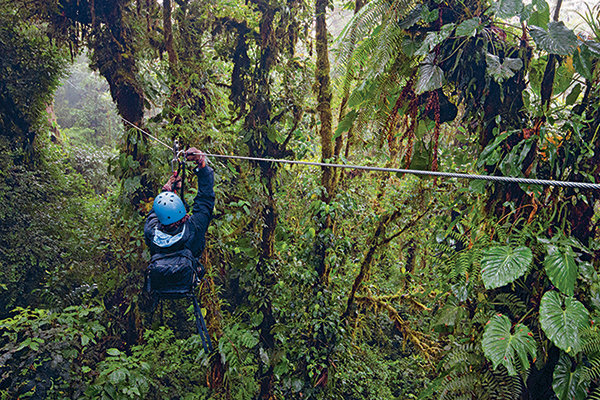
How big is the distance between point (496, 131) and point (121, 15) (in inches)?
150

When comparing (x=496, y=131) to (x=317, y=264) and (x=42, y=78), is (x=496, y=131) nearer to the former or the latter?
(x=317, y=264)

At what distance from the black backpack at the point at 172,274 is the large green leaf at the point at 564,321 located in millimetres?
1965

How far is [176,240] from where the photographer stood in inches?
88.4

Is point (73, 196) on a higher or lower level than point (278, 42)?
lower

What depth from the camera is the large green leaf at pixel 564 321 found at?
166cm

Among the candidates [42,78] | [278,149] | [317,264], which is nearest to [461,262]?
[317,264]

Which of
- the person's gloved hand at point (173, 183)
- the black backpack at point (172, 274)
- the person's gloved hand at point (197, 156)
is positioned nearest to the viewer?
the black backpack at point (172, 274)

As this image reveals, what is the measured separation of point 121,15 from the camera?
376 cm

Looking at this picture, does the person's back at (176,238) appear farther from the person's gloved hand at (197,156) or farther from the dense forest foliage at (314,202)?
the dense forest foliage at (314,202)

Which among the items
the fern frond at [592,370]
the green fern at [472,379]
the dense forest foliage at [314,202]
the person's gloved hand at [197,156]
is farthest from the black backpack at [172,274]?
the fern frond at [592,370]

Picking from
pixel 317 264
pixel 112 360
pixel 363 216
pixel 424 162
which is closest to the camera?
pixel 424 162

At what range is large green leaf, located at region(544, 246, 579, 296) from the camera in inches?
67.9

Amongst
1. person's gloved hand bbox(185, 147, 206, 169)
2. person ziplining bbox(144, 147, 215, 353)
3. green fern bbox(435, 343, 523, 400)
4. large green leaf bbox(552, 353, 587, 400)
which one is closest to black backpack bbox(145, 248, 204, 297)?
person ziplining bbox(144, 147, 215, 353)

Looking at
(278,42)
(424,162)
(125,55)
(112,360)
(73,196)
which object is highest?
(278,42)
